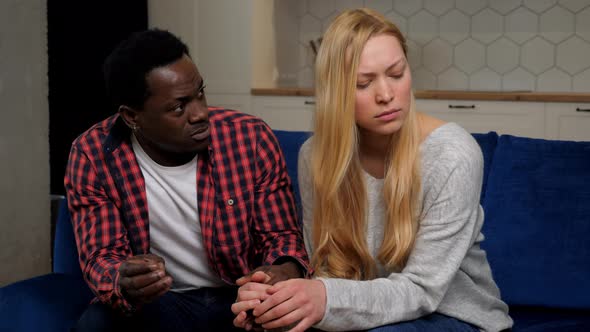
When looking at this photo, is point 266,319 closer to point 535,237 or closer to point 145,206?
point 145,206

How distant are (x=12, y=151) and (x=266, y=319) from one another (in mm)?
1847

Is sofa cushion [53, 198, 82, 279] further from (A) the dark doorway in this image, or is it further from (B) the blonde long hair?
(A) the dark doorway

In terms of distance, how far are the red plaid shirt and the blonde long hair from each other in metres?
0.12


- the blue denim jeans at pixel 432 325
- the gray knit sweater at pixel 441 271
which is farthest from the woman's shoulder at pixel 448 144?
the blue denim jeans at pixel 432 325

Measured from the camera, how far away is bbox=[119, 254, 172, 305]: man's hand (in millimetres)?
1338

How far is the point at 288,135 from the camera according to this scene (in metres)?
2.02

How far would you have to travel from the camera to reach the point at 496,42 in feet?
13.8

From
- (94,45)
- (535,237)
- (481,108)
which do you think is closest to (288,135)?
(535,237)

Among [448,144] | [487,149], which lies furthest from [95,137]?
[487,149]

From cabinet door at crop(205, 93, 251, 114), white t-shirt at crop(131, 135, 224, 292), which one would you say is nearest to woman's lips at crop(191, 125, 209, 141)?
white t-shirt at crop(131, 135, 224, 292)

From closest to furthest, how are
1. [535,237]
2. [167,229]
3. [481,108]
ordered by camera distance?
[167,229], [535,237], [481,108]

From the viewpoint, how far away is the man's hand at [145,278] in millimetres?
1338

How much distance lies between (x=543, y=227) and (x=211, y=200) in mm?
805

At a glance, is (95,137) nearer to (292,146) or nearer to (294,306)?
(292,146)
